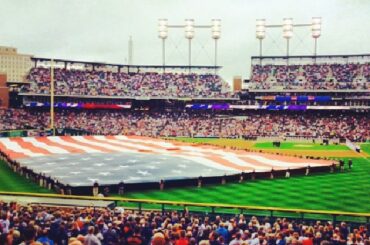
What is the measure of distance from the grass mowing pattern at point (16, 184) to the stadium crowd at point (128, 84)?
198 ft

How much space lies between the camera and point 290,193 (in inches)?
1289

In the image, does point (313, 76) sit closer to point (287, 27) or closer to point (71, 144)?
point (287, 27)

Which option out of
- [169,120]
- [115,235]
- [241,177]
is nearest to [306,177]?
[241,177]

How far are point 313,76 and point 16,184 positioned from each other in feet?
256

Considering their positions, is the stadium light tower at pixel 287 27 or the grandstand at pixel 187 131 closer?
the grandstand at pixel 187 131

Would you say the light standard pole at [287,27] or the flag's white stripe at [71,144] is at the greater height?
the light standard pole at [287,27]

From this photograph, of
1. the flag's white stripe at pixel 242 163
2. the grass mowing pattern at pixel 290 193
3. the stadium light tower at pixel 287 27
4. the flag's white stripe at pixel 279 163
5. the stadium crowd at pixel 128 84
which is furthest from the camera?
the stadium crowd at pixel 128 84

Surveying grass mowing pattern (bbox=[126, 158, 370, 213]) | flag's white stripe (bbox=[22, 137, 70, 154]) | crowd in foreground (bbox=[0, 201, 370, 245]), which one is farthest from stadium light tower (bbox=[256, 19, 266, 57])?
crowd in foreground (bbox=[0, 201, 370, 245])

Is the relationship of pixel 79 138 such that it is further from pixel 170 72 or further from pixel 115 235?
pixel 115 235

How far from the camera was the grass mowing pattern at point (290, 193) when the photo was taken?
2936 cm

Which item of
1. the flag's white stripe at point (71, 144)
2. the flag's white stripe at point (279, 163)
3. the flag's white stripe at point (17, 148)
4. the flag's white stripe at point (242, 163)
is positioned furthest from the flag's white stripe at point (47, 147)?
the flag's white stripe at point (279, 163)

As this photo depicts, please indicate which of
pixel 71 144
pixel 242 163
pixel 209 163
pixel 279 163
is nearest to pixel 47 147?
pixel 71 144

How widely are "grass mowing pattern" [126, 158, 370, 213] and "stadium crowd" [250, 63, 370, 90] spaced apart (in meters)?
60.8

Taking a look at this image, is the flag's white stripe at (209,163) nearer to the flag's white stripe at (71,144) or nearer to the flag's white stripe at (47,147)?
the flag's white stripe at (71,144)
